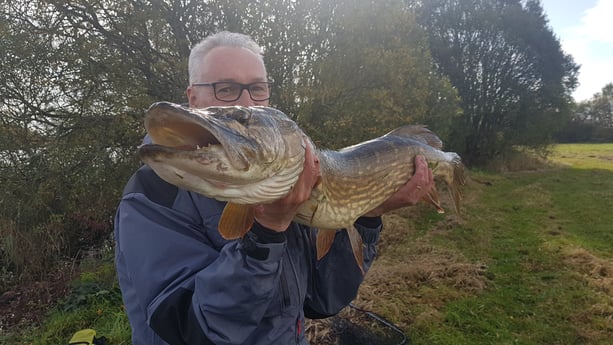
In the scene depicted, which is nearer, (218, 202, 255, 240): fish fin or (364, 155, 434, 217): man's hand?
(218, 202, 255, 240): fish fin

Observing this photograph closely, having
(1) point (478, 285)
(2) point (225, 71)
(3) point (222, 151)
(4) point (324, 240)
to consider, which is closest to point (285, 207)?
(3) point (222, 151)

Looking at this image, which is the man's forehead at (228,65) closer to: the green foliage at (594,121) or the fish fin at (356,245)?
the fish fin at (356,245)

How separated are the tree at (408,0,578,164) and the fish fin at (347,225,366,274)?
16668 millimetres

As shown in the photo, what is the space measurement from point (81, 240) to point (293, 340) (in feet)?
18.9

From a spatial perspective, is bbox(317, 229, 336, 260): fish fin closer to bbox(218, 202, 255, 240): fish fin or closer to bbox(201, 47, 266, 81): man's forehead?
bbox(218, 202, 255, 240): fish fin

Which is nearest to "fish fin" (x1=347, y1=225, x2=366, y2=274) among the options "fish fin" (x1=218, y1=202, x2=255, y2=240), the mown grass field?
"fish fin" (x1=218, y1=202, x2=255, y2=240)

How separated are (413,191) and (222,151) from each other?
1380 mm

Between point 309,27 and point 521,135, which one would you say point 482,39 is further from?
point 309,27

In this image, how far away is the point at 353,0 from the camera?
6316 millimetres

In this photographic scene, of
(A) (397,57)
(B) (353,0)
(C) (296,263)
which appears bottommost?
(C) (296,263)

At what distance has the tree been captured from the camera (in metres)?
17.1

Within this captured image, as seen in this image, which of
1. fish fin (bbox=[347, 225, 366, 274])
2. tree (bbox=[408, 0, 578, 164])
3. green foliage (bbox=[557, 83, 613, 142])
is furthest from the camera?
green foliage (bbox=[557, 83, 613, 142])

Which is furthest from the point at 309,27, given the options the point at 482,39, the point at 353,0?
the point at 482,39

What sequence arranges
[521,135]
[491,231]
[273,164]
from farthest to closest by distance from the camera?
[521,135] < [491,231] < [273,164]
